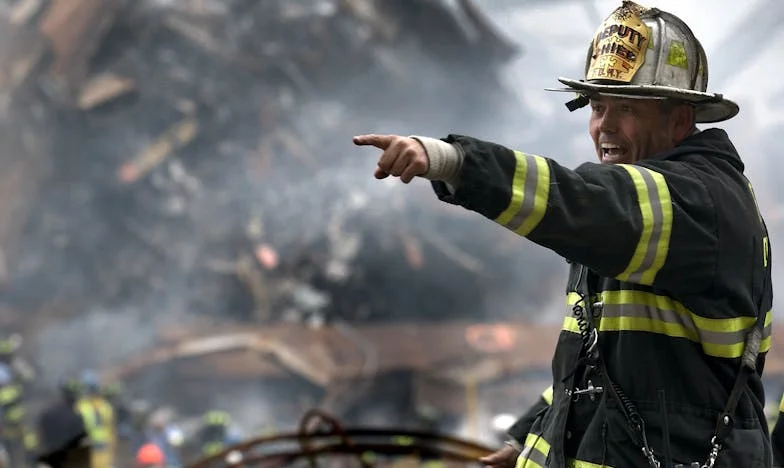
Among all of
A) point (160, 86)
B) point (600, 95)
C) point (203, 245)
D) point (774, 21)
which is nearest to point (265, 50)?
point (160, 86)

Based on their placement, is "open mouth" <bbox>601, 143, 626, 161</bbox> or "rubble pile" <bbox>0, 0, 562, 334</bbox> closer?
"open mouth" <bbox>601, 143, 626, 161</bbox>

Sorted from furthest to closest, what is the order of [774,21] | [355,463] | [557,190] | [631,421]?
[355,463] < [774,21] < [631,421] < [557,190]

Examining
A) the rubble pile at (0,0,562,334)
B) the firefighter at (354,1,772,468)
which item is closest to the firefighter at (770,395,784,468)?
the firefighter at (354,1,772,468)

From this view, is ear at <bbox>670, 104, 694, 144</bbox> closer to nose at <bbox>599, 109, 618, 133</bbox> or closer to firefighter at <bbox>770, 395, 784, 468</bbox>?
nose at <bbox>599, 109, 618, 133</bbox>

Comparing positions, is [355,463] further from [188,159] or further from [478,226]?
[188,159]

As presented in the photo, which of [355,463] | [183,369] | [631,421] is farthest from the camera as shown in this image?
[183,369]

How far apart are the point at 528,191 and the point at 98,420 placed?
7385 mm

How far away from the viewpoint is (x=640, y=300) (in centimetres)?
175

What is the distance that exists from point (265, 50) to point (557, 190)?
33.3 ft

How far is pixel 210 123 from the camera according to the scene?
11.3m

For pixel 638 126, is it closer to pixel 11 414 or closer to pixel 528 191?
pixel 528 191

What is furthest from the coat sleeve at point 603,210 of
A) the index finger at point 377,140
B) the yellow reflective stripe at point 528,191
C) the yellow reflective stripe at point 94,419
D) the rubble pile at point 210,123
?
the rubble pile at point 210,123

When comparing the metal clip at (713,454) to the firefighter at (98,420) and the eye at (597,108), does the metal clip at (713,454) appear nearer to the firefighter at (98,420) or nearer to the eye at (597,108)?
the eye at (597,108)

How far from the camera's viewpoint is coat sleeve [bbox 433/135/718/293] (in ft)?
4.95
